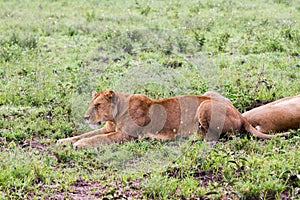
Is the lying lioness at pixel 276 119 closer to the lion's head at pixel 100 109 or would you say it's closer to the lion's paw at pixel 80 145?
the lion's head at pixel 100 109

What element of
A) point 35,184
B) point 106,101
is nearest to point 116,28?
point 106,101

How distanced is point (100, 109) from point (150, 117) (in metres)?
0.60

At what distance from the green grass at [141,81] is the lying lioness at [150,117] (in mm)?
229

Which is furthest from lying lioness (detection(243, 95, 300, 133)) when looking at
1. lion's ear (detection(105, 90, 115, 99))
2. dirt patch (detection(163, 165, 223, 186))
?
lion's ear (detection(105, 90, 115, 99))

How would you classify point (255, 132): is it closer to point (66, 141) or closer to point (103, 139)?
point (103, 139)

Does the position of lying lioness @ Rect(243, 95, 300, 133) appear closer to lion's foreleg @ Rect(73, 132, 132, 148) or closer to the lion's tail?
the lion's tail

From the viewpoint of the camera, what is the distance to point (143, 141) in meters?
6.54

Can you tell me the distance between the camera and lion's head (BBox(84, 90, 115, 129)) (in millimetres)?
6715

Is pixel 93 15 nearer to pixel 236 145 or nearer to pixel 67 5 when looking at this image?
pixel 67 5

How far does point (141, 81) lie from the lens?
8.53m

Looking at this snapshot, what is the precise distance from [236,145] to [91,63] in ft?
13.4

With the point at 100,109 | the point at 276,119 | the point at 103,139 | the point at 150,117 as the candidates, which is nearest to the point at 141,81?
the point at 150,117

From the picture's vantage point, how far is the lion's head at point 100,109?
6715 millimetres

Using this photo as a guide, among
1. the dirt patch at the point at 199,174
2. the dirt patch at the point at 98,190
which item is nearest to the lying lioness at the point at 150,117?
the dirt patch at the point at 199,174
